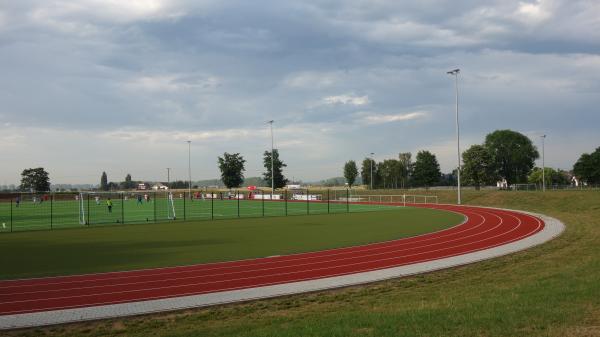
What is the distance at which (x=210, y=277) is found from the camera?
1466cm

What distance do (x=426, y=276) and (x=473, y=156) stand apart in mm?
98226

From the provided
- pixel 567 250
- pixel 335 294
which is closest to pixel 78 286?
pixel 335 294

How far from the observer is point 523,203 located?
166 feet

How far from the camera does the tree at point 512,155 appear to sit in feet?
381

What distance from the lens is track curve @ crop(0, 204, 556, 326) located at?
1209 cm

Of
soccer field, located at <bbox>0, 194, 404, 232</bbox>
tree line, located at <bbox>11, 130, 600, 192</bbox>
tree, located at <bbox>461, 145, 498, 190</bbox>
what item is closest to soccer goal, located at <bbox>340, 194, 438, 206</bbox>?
soccer field, located at <bbox>0, 194, 404, 232</bbox>

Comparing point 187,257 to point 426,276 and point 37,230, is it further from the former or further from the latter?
point 37,230

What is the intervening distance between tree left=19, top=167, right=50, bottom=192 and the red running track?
5459 inches

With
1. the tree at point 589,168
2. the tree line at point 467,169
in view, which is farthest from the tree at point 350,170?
the tree at point 589,168

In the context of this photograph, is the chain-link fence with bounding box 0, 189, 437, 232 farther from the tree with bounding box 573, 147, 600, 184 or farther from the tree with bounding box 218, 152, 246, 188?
the tree with bounding box 573, 147, 600, 184

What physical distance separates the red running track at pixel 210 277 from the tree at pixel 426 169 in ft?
356

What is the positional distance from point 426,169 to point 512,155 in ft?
69.6

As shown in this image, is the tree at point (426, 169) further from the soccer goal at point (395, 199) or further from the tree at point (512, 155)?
the soccer goal at point (395, 199)

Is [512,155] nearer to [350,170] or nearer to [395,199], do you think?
[350,170]
